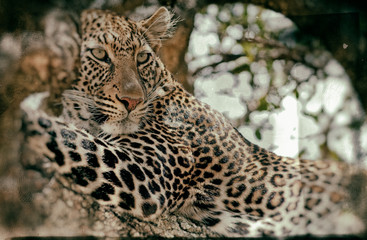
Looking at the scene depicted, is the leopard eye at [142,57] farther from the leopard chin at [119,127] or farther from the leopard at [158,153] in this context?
the leopard chin at [119,127]

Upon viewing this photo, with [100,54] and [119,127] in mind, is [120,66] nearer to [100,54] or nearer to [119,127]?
[100,54]

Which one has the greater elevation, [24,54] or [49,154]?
[24,54]

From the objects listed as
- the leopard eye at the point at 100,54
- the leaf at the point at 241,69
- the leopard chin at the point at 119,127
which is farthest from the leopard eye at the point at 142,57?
the leaf at the point at 241,69

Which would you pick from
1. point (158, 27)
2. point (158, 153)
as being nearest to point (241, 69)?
point (158, 27)

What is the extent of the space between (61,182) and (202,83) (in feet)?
5.60

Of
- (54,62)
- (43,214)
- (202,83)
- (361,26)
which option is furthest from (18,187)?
(361,26)

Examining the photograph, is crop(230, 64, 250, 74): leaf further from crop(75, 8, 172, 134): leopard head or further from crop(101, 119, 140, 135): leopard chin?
crop(101, 119, 140, 135): leopard chin

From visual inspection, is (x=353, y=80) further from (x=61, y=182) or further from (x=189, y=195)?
(x=61, y=182)

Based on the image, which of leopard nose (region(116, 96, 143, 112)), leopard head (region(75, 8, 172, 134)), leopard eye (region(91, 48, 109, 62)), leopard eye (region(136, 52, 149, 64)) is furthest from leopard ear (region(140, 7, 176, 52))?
leopard nose (region(116, 96, 143, 112))

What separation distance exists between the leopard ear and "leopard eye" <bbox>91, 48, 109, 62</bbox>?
0.48 meters

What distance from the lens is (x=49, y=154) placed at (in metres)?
3.29

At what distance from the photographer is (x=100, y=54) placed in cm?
346

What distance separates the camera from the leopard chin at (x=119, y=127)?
3.40 meters

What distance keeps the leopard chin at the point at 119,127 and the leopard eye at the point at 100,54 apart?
2.08 ft
